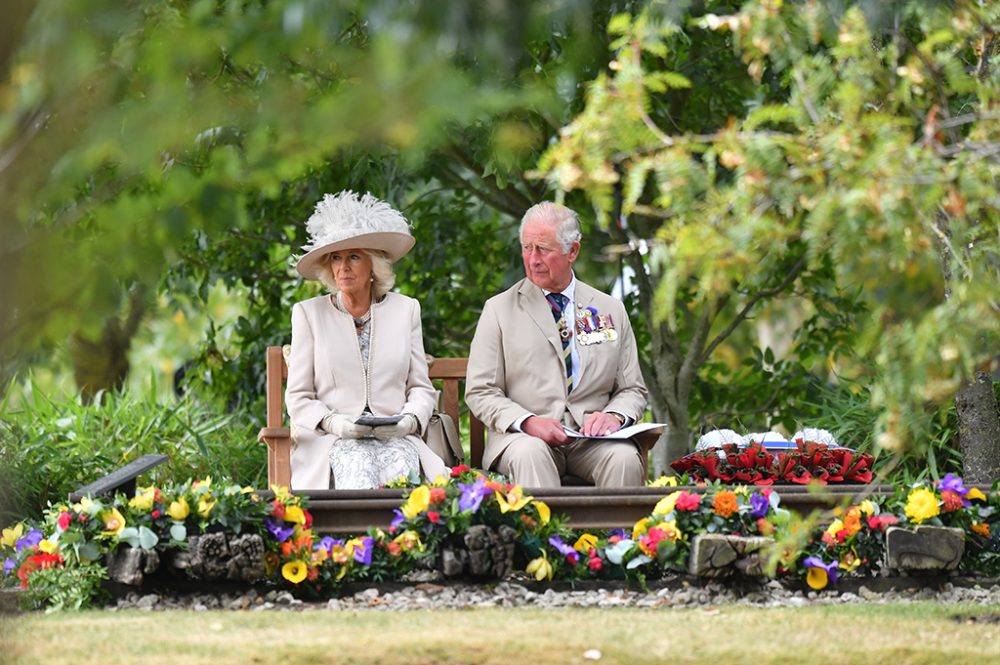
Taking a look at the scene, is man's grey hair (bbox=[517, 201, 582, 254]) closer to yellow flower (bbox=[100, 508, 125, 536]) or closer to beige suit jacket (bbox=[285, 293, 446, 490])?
beige suit jacket (bbox=[285, 293, 446, 490])

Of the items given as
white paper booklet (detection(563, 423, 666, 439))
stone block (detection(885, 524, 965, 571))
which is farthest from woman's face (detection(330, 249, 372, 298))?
stone block (detection(885, 524, 965, 571))

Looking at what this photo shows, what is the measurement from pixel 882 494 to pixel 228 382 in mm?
4348

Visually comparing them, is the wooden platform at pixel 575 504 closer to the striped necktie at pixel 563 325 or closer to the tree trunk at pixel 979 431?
the striped necktie at pixel 563 325

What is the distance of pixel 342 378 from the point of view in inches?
Answer: 233

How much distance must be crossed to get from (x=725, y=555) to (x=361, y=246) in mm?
2012

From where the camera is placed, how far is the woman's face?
19.6 ft

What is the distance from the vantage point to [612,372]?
20.1ft

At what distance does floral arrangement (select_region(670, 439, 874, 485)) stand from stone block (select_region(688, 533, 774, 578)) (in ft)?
2.97

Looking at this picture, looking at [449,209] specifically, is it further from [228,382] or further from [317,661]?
[317,661]

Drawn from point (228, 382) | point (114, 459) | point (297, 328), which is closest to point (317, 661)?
point (297, 328)

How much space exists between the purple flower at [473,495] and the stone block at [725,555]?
0.70m

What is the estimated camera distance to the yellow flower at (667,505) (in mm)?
5031

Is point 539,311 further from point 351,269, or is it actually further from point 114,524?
point 114,524

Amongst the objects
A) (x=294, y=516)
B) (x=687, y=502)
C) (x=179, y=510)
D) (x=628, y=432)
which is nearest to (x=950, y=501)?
(x=687, y=502)
